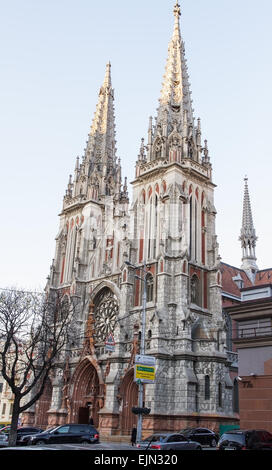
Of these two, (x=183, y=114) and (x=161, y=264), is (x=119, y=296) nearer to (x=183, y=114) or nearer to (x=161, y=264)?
(x=161, y=264)

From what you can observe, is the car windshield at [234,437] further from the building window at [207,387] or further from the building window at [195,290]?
the building window at [195,290]

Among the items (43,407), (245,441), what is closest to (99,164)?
(43,407)

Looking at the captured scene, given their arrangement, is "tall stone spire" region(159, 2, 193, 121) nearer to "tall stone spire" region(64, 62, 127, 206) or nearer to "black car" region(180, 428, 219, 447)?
"tall stone spire" region(64, 62, 127, 206)

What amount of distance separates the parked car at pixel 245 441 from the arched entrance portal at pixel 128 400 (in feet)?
59.6

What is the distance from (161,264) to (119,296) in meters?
6.24

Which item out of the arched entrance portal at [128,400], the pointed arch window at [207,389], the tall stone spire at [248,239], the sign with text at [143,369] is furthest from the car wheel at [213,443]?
the tall stone spire at [248,239]

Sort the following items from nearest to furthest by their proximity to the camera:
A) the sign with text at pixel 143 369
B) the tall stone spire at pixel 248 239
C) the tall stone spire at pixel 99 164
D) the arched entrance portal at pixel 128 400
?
the sign with text at pixel 143 369 < the arched entrance portal at pixel 128 400 < the tall stone spire at pixel 99 164 < the tall stone spire at pixel 248 239

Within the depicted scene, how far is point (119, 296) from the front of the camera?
43312 mm

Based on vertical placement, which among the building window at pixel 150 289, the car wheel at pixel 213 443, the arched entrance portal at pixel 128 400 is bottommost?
the car wheel at pixel 213 443

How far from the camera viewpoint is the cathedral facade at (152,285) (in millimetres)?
36281

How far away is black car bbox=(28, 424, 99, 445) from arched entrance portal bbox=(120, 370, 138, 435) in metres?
9.44

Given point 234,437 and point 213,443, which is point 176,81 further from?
point 234,437

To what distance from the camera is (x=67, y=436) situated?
27047 millimetres
